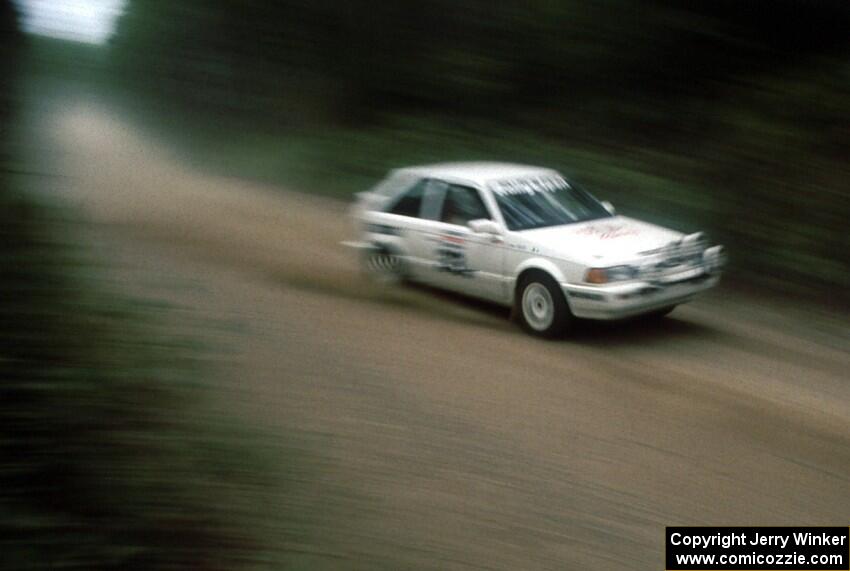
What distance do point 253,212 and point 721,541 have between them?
12.3 m

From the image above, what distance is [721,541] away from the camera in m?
5.53

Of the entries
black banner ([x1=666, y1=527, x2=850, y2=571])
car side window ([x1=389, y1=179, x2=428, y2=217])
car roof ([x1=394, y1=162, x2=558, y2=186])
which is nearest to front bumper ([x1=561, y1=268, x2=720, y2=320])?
car roof ([x1=394, y1=162, x2=558, y2=186])

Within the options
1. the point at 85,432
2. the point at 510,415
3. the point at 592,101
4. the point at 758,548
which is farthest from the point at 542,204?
the point at 85,432

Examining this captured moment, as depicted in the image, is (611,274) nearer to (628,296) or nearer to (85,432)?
(628,296)

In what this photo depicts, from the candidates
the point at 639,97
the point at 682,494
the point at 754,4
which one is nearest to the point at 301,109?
the point at 639,97

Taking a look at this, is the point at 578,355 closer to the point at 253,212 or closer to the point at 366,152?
the point at 253,212

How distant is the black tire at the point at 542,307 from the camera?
9.00m

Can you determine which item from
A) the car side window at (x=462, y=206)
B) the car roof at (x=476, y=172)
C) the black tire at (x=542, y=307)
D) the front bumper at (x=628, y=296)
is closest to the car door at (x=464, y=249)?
the car side window at (x=462, y=206)

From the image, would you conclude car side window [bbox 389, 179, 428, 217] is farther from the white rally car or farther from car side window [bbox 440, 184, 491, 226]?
car side window [bbox 440, 184, 491, 226]

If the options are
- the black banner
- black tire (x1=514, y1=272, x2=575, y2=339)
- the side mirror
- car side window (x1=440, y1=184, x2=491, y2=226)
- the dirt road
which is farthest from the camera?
car side window (x1=440, y1=184, x2=491, y2=226)

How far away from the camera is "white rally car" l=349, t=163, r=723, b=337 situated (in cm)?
880

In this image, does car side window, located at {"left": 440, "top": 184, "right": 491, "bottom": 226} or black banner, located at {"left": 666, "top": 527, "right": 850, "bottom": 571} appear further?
car side window, located at {"left": 440, "top": 184, "right": 491, "bottom": 226}

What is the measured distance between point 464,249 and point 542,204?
0.85 metres

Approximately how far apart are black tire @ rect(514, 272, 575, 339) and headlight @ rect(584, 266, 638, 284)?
0.37 meters
